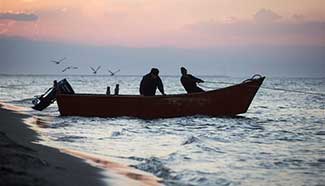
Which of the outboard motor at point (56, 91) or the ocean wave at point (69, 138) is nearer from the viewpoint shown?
the ocean wave at point (69, 138)

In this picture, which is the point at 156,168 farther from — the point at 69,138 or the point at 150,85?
the point at 150,85

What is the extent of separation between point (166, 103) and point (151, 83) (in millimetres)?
1010

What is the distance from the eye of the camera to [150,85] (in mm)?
17078

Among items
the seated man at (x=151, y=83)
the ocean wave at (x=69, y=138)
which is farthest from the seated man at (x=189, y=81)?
→ the ocean wave at (x=69, y=138)

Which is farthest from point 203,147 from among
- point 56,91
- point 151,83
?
point 56,91

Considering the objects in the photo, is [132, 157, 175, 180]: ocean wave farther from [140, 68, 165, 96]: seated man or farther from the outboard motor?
the outboard motor

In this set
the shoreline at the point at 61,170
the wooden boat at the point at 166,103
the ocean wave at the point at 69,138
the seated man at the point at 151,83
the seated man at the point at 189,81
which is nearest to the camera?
the shoreline at the point at 61,170

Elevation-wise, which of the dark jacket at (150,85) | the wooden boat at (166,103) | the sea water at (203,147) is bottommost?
the sea water at (203,147)

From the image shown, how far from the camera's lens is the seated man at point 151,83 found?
16953 mm

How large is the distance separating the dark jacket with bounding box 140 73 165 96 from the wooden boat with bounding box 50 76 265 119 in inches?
27.9

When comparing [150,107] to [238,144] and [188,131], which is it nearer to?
[188,131]

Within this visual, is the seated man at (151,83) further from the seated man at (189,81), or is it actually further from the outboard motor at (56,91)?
the outboard motor at (56,91)

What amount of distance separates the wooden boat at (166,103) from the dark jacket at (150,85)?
2.32 ft

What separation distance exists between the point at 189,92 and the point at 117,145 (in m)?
7.14
